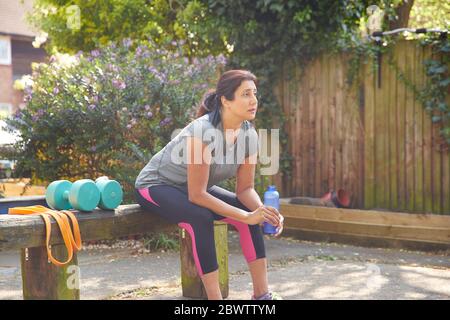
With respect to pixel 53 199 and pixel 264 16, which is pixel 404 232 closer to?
pixel 264 16

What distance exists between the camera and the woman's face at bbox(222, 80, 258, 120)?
4.34 metres

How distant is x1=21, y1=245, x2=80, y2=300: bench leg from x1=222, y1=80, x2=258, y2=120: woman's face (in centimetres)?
131

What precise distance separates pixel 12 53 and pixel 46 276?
82.0 feet

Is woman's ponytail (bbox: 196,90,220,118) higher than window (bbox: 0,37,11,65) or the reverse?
the reverse

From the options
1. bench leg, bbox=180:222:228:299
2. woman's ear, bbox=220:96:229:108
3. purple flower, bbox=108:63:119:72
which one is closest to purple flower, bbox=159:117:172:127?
purple flower, bbox=108:63:119:72

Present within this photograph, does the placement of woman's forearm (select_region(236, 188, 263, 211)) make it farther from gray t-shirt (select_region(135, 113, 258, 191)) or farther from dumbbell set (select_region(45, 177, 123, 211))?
dumbbell set (select_region(45, 177, 123, 211))

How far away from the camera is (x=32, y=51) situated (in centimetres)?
2820

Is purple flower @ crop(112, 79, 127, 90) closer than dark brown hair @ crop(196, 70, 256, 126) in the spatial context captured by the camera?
No

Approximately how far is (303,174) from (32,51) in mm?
21832

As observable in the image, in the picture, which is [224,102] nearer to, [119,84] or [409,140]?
[119,84]

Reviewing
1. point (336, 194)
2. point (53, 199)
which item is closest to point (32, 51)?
point (336, 194)

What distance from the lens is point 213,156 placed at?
4285 mm

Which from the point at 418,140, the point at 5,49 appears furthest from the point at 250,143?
the point at 5,49
